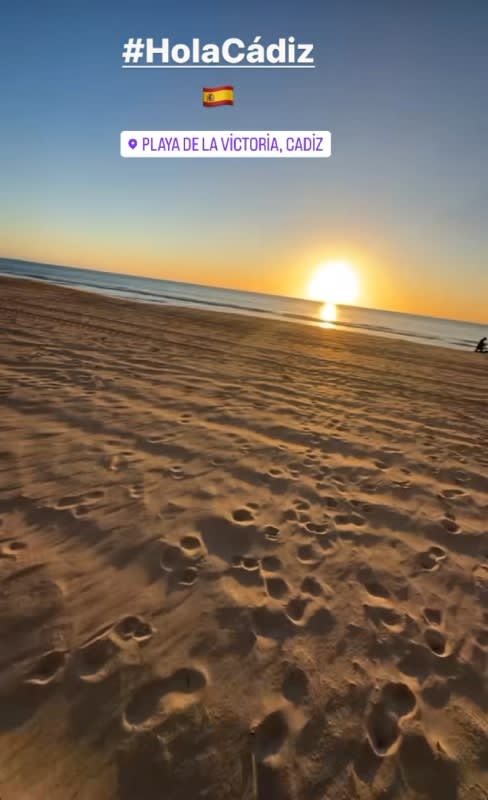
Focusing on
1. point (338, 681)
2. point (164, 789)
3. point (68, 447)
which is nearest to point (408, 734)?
point (338, 681)

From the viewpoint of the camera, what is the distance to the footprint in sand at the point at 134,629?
2.52 m

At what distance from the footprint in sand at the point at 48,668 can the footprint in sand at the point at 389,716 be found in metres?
1.87

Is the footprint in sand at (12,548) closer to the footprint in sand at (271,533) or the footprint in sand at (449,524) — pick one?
the footprint in sand at (271,533)

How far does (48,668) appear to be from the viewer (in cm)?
228

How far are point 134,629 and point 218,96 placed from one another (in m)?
15.5

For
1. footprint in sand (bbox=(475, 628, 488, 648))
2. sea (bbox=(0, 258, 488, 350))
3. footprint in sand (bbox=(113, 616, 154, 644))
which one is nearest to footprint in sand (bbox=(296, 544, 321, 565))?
footprint in sand (bbox=(475, 628, 488, 648))

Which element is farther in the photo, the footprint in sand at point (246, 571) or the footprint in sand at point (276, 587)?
the footprint in sand at point (246, 571)

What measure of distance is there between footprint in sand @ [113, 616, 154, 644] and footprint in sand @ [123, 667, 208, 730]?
0.30 m

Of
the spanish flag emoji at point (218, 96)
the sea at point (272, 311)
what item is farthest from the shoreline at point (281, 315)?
the spanish flag emoji at point (218, 96)

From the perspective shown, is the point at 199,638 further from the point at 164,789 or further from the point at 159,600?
the point at 164,789

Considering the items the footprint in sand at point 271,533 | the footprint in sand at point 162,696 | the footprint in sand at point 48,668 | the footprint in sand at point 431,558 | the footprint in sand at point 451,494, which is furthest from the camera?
the footprint in sand at point 451,494

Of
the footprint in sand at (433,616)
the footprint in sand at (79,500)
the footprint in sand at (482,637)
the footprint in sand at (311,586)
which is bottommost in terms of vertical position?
the footprint in sand at (482,637)

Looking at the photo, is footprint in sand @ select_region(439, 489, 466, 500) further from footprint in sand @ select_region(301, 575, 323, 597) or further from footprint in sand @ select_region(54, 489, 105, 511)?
footprint in sand @ select_region(54, 489, 105, 511)

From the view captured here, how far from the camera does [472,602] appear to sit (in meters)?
3.13
